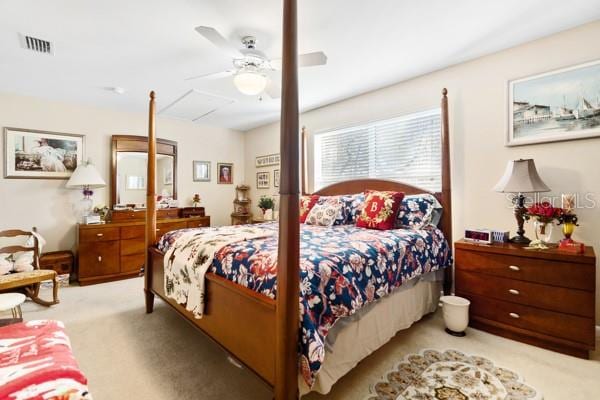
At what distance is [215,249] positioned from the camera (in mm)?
1874

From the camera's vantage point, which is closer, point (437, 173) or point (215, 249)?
point (215, 249)

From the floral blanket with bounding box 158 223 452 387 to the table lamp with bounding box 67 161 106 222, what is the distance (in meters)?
2.14

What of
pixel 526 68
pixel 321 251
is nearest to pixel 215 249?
pixel 321 251

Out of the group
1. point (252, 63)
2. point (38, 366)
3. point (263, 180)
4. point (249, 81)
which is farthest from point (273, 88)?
point (263, 180)

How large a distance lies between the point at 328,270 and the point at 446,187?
1.89m

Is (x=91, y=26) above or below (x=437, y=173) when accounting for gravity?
above

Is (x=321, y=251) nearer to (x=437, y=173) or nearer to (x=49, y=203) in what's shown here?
(x=437, y=173)

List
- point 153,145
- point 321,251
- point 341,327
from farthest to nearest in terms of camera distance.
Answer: point 153,145, point 321,251, point 341,327

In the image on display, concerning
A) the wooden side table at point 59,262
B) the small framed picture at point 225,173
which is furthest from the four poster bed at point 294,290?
the small framed picture at point 225,173

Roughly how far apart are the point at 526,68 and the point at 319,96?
2.19m

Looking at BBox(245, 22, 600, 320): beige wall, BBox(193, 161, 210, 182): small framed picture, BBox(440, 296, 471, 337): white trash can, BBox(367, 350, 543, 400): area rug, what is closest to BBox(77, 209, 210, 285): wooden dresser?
BBox(193, 161, 210, 182): small framed picture

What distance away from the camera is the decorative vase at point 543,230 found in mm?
2223

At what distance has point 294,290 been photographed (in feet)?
4.13

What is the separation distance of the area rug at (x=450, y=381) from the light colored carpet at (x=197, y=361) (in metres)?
0.08
